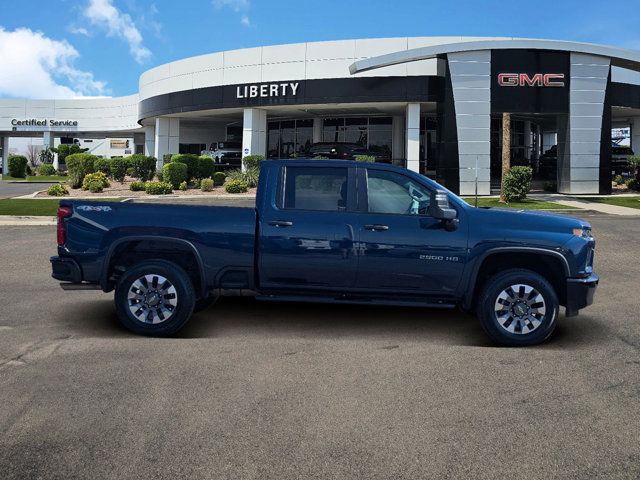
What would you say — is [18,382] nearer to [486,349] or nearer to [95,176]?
[486,349]

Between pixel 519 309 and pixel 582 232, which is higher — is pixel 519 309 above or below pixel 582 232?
below

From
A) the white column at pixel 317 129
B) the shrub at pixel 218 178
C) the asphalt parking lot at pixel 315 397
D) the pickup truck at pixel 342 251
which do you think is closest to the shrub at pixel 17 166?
the white column at pixel 317 129

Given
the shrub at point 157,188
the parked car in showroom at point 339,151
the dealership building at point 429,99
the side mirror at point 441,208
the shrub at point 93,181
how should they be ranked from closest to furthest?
the side mirror at point 441,208, the shrub at point 157,188, the dealership building at point 429,99, the shrub at point 93,181, the parked car in showroom at point 339,151

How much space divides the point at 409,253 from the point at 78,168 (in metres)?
29.7

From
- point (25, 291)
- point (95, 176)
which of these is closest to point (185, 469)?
point (25, 291)

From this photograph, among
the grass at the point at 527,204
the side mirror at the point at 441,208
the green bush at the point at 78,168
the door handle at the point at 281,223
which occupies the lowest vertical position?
the door handle at the point at 281,223

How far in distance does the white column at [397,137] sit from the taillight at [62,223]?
36.7 m

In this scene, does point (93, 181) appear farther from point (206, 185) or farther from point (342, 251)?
point (342, 251)

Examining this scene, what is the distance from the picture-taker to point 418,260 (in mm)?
5809

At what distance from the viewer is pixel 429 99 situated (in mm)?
31547

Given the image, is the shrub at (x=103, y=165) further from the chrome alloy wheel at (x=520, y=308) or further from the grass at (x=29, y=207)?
the chrome alloy wheel at (x=520, y=308)

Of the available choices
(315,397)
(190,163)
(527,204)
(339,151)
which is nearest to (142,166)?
(190,163)

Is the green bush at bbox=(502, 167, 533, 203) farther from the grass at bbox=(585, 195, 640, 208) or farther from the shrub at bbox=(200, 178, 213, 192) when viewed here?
the shrub at bbox=(200, 178, 213, 192)

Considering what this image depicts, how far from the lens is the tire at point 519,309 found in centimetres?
575
